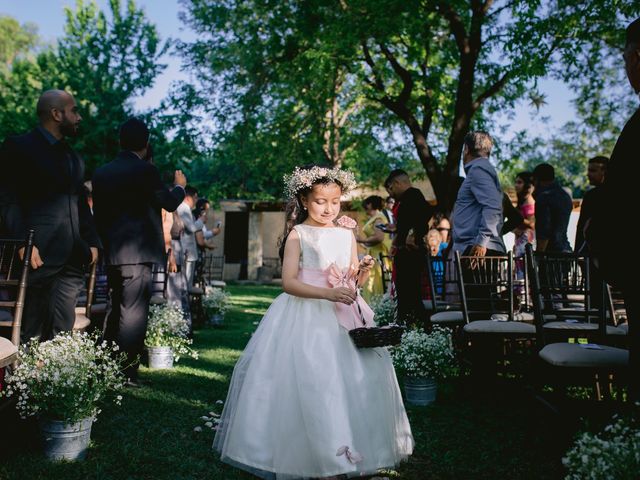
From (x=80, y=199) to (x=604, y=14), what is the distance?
9.06 m

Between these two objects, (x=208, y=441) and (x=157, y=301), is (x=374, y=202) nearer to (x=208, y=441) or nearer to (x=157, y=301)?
(x=157, y=301)

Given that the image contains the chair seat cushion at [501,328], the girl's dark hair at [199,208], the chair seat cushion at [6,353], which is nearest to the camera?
the chair seat cushion at [6,353]

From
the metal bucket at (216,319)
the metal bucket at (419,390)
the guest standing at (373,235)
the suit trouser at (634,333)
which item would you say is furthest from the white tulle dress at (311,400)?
the metal bucket at (216,319)

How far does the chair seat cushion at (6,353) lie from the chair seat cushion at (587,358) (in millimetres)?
2922

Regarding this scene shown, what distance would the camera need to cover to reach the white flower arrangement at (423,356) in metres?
5.04

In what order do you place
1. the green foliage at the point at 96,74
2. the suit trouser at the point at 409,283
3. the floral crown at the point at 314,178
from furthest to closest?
the green foliage at the point at 96,74
the suit trouser at the point at 409,283
the floral crown at the point at 314,178

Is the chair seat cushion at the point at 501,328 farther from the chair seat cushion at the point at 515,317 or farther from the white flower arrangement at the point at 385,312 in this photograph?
the white flower arrangement at the point at 385,312

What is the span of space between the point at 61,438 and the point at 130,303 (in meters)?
2.06

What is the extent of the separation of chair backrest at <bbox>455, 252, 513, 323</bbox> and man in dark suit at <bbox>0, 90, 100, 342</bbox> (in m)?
3.18

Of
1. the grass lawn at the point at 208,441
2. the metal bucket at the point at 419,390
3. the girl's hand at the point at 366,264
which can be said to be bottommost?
the grass lawn at the point at 208,441

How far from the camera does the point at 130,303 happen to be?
5.53m

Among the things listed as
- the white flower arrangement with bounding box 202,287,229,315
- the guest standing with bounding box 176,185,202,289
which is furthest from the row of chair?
the white flower arrangement with bounding box 202,287,229,315

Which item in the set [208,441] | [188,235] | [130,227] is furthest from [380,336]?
[188,235]

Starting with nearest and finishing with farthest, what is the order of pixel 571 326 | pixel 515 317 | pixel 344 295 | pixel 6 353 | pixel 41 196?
pixel 6 353
pixel 344 295
pixel 41 196
pixel 571 326
pixel 515 317
